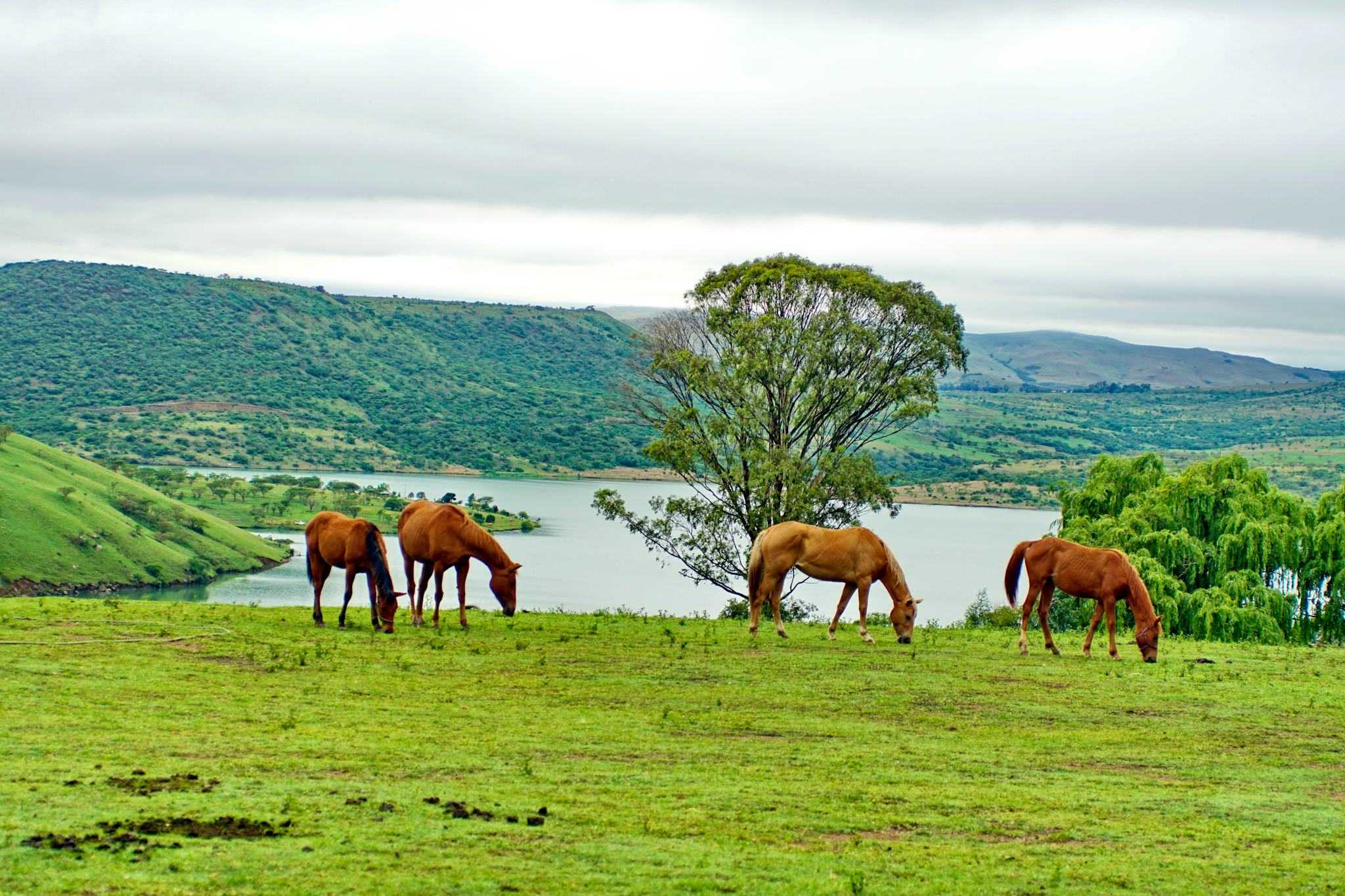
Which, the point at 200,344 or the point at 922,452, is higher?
the point at 200,344

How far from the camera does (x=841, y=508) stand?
104ft

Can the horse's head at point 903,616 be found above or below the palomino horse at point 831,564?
below

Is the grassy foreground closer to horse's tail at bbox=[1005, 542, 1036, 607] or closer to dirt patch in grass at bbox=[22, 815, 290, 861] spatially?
dirt patch in grass at bbox=[22, 815, 290, 861]

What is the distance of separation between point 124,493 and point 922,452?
126602mm

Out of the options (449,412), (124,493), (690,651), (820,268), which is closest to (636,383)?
(820,268)

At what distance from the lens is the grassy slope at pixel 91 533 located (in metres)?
65.2

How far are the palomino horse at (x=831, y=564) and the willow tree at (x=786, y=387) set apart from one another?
37.6 ft

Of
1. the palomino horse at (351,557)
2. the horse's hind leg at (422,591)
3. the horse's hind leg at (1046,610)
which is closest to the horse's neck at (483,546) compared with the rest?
the horse's hind leg at (422,591)

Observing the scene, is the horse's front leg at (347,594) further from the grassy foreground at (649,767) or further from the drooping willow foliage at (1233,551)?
the drooping willow foliage at (1233,551)

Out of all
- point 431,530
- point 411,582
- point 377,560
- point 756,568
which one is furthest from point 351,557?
point 756,568

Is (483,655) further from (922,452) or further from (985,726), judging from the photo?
(922,452)

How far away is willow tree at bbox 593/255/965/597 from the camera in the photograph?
30.7 metres

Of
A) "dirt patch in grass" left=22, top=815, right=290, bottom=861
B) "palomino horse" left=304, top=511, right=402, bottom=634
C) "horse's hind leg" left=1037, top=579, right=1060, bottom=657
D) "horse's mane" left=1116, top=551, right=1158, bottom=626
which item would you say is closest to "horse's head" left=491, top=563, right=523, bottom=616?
"palomino horse" left=304, top=511, right=402, bottom=634

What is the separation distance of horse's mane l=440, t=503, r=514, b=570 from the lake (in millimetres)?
3085
